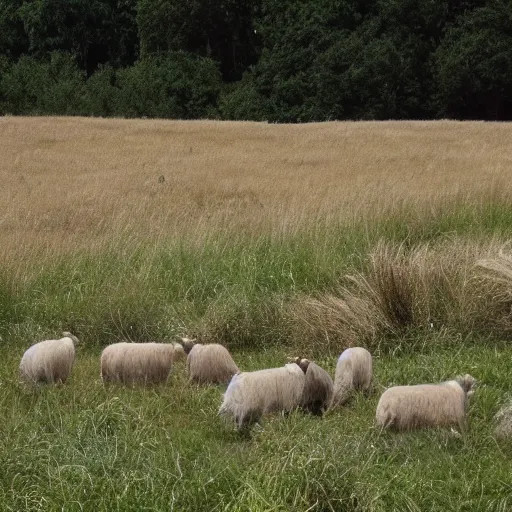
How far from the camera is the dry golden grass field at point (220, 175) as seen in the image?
1093 cm

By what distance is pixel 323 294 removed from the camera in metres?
8.55

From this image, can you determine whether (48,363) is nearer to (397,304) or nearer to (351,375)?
(351,375)

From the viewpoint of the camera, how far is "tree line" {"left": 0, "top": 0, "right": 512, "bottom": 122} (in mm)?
45094

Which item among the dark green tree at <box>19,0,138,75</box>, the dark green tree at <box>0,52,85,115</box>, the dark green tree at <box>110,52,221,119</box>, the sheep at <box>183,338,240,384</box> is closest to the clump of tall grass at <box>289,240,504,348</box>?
the sheep at <box>183,338,240,384</box>

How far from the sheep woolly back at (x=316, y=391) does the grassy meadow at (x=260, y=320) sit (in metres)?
0.14

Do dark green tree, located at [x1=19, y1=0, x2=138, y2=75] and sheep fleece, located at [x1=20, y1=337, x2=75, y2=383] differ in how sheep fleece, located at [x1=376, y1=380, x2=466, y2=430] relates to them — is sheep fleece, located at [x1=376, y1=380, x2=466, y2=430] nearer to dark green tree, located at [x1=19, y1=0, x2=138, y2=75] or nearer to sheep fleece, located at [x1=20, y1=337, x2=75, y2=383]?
sheep fleece, located at [x1=20, y1=337, x2=75, y2=383]

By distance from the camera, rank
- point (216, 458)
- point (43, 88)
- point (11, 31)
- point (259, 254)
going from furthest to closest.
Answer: point (11, 31) < point (43, 88) < point (259, 254) < point (216, 458)

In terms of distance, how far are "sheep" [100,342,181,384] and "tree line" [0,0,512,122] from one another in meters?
39.4

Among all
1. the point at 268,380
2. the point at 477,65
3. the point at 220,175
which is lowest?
the point at 220,175

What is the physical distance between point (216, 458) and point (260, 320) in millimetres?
3169

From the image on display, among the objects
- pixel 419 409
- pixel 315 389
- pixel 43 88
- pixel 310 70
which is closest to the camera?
pixel 419 409

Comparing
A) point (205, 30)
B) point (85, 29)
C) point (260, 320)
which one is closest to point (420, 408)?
point (260, 320)

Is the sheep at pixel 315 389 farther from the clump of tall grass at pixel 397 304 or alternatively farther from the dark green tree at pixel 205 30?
the dark green tree at pixel 205 30

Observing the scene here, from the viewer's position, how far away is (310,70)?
47625mm
